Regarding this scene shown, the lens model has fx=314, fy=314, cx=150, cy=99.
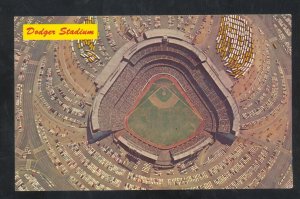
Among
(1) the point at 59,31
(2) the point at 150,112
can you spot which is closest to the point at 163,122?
(2) the point at 150,112

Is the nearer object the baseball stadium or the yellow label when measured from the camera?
the yellow label

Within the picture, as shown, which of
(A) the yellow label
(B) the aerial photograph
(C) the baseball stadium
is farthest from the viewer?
(C) the baseball stadium

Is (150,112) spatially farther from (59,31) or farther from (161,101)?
(59,31)

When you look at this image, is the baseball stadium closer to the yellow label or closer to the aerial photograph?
the aerial photograph

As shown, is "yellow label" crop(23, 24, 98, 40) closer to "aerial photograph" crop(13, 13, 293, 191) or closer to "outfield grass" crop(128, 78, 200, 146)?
"aerial photograph" crop(13, 13, 293, 191)

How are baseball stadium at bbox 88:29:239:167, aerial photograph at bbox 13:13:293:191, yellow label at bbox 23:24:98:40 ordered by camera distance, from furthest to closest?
baseball stadium at bbox 88:29:239:167
aerial photograph at bbox 13:13:293:191
yellow label at bbox 23:24:98:40

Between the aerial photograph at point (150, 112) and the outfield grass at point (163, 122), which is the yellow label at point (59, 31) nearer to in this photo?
the aerial photograph at point (150, 112)

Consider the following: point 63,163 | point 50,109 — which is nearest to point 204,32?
point 50,109

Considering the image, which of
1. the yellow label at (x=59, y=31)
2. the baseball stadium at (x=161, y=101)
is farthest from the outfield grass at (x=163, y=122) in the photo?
the yellow label at (x=59, y=31)

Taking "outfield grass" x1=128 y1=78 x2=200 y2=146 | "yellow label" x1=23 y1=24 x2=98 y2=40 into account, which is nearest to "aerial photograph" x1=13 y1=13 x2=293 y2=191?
"outfield grass" x1=128 y1=78 x2=200 y2=146

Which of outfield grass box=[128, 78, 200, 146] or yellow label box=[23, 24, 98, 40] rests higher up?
yellow label box=[23, 24, 98, 40]
